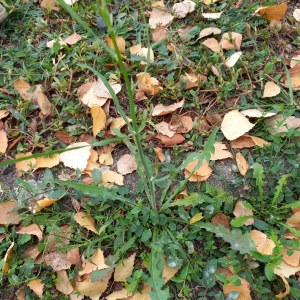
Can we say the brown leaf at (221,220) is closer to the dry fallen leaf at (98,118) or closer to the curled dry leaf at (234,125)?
the curled dry leaf at (234,125)

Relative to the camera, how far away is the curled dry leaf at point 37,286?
1.33m

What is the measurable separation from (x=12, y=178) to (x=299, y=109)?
1797mm

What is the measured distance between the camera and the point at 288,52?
1902 mm

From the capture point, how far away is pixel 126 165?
159 centimetres

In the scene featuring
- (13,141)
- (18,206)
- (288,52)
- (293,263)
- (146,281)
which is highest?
(13,141)

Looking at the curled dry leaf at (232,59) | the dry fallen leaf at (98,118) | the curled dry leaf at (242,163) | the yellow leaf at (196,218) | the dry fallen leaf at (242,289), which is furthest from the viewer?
the curled dry leaf at (232,59)

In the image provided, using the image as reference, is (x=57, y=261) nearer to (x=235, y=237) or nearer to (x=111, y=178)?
(x=111, y=178)

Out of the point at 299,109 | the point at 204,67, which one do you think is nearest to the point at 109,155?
the point at 204,67

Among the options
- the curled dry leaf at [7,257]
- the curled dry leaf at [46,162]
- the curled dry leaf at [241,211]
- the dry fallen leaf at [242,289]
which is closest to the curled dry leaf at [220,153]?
→ the curled dry leaf at [241,211]

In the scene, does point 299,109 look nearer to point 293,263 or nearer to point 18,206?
point 293,263

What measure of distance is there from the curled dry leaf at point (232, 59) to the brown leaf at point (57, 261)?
5.05 ft

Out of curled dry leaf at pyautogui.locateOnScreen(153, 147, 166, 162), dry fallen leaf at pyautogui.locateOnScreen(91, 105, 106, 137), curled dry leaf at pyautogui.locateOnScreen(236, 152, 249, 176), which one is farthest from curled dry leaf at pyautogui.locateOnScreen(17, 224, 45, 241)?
curled dry leaf at pyautogui.locateOnScreen(236, 152, 249, 176)

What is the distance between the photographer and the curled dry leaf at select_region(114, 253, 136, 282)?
1.34 meters

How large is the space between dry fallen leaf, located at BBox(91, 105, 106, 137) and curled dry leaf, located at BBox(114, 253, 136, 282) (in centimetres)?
76
